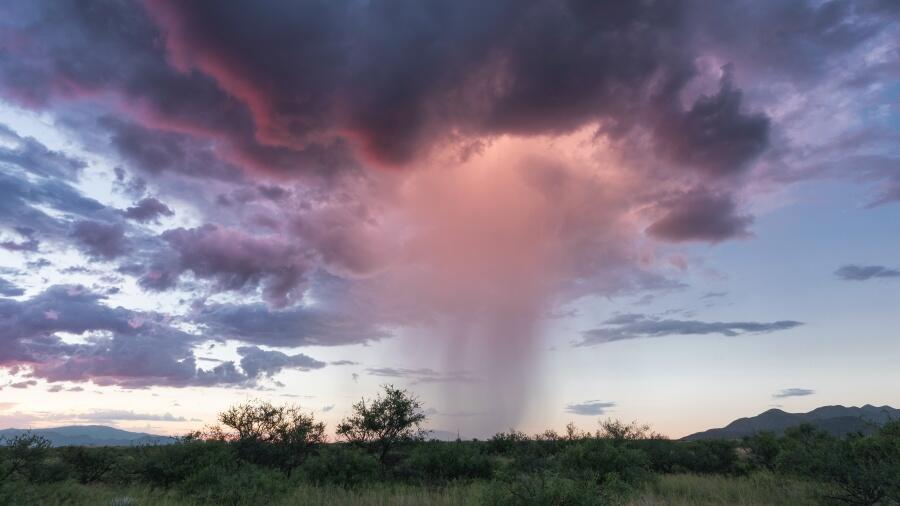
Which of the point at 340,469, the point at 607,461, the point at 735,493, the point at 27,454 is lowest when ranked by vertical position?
the point at 735,493

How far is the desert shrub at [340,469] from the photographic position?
24234mm

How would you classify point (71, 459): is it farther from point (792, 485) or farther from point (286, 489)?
point (792, 485)

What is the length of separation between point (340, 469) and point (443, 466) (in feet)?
19.6

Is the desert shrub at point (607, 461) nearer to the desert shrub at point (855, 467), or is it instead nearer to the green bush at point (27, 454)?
the desert shrub at point (855, 467)

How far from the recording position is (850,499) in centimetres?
1739

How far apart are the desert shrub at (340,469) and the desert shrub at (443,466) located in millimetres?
2148

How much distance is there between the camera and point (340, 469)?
24625mm

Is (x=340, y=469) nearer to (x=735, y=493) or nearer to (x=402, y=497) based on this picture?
(x=402, y=497)

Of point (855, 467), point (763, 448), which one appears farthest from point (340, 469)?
point (763, 448)

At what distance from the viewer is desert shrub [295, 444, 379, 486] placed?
2423 cm

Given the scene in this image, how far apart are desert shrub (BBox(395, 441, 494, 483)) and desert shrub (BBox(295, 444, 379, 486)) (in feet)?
7.05

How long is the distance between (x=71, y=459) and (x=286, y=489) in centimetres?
2154

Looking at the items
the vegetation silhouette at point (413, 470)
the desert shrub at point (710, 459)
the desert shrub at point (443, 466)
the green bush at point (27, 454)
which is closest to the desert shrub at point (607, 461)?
the vegetation silhouette at point (413, 470)

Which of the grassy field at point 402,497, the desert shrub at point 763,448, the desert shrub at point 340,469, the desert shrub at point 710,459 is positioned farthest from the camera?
the desert shrub at point 710,459
